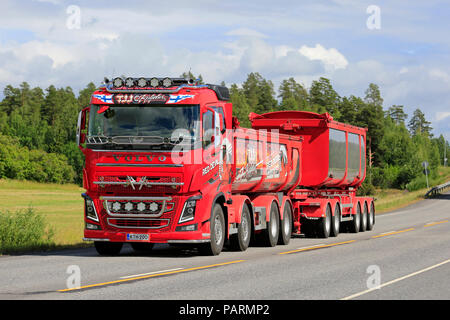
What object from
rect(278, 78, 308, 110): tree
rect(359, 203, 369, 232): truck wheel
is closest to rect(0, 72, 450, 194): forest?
rect(278, 78, 308, 110): tree

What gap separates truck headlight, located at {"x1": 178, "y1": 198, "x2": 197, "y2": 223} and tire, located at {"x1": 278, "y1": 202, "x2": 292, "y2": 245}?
597 centimetres

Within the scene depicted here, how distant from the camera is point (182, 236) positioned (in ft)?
53.3

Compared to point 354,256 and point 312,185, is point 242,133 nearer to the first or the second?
point 354,256

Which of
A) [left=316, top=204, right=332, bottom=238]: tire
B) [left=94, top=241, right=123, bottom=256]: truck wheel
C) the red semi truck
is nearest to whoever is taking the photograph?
the red semi truck

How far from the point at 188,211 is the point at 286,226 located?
6.66 meters

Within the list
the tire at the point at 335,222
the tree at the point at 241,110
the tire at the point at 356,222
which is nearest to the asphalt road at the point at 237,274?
the tire at the point at 335,222

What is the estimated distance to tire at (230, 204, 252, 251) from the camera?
61.4 feet

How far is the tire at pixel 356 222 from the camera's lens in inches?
1160

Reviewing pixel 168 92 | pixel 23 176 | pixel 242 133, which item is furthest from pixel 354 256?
pixel 23 176

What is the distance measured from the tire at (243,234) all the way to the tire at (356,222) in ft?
36.3

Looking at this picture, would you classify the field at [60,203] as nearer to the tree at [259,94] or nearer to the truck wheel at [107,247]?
the truck wheel at [107,247]
